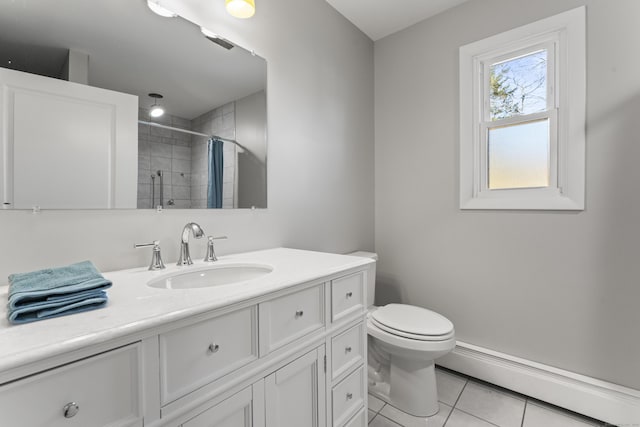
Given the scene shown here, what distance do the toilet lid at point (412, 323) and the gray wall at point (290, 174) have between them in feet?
1.82

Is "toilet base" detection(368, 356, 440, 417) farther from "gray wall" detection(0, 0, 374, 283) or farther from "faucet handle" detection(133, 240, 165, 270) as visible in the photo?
"faucet handle" detection(133, 240, 165, 270)

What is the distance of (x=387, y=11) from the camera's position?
2.06m

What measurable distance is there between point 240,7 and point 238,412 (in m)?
1.56

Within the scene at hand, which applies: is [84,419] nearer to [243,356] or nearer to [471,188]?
[243,356]

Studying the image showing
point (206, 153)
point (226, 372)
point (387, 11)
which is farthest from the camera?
point (387, 11)

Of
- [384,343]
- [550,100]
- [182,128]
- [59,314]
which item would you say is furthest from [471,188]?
[59,314]

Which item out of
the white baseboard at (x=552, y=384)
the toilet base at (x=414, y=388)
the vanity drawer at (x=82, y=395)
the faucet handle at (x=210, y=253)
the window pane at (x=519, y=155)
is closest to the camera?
the vanity drawer at (x=82, y=395)

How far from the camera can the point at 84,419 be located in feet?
1.77

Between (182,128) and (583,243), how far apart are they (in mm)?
2147

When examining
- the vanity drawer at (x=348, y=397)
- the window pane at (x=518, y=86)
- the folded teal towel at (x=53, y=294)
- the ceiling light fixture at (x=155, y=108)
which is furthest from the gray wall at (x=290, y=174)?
the window pane at (x=518, y=86)

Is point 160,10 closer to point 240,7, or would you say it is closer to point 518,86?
point 240,7

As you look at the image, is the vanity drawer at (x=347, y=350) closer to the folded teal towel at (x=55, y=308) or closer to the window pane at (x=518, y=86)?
the folded teal towel at (x=55, y=308)

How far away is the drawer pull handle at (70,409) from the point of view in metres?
0.52

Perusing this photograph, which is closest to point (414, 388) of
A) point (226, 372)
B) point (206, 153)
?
point (226, 372)
